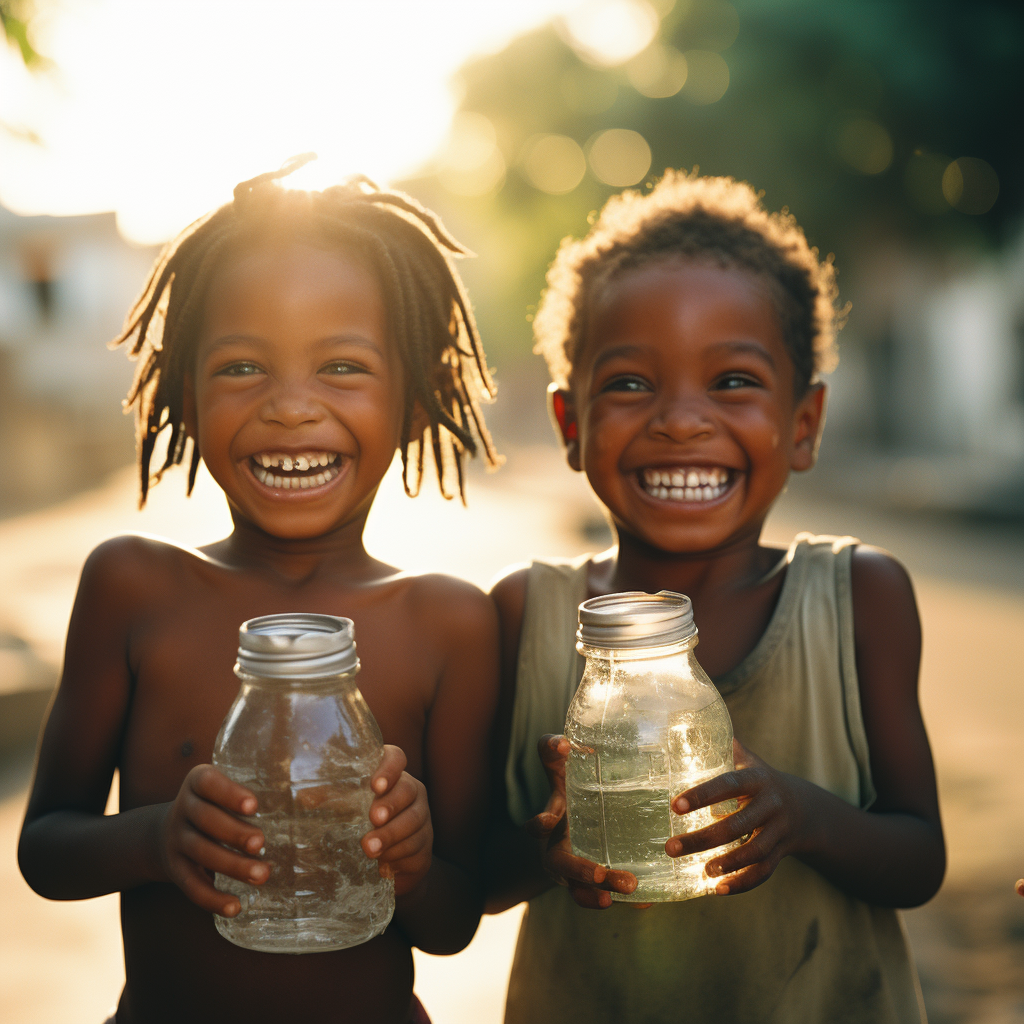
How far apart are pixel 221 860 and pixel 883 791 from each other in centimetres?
124

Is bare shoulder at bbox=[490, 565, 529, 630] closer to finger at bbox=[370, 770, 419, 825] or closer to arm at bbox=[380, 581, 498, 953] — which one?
arm at bbox=[380, 581, 498, 953]

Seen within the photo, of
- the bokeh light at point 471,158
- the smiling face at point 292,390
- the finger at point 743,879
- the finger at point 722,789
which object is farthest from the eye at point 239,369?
the bokeh light at point 471,158

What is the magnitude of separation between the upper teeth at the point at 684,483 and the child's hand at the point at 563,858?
621mm

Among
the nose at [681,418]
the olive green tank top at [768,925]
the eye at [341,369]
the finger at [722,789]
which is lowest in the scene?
the olive green tank top at [768,925]

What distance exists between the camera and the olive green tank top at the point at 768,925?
2107mm

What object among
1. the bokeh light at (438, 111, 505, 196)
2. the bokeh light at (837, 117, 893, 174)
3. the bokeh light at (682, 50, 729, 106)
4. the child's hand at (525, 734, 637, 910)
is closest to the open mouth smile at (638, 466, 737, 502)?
the child's hand at (525, 734, 637, 910)

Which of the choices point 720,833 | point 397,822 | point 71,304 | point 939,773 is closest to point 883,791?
point 720,833

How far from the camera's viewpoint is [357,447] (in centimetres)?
206

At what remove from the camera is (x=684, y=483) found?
2201mm

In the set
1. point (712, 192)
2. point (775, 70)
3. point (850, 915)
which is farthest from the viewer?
point (775, 70)

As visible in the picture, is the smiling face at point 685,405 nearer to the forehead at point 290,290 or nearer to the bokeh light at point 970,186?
the forehead at point 290,290

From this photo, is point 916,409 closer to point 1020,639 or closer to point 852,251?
point 852,251

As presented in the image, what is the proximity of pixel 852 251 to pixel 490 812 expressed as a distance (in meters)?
19.0

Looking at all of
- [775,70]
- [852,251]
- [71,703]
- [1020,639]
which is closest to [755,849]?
[71,703]
